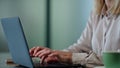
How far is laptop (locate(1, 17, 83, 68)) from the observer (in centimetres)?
112

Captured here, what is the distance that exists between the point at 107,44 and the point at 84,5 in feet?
7.11

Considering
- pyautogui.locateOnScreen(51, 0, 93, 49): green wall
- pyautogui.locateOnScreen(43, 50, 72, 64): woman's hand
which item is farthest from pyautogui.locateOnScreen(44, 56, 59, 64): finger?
pyautogui.locateOnScreen(51, 0, 93, 49): green wall

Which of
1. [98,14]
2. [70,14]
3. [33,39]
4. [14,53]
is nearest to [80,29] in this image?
[70,14]

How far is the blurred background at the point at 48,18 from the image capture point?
12.7ft

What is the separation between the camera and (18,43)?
1.21 m

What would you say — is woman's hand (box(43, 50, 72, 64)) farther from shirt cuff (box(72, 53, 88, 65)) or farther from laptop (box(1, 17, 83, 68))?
laptop (box(1, 17, 83, 68))

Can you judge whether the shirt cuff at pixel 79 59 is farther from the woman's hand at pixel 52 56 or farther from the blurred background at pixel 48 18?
the blurred background at pixel 48 18

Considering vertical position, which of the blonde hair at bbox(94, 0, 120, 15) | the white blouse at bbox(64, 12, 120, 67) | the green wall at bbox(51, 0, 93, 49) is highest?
the blonde hair at bbox(94, 0, 120, 15)

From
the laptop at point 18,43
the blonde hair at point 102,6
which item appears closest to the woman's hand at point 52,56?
the laptop at point 18,43

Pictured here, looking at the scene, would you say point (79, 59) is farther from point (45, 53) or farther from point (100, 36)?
point (100, 36)

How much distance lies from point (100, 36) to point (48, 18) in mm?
2163

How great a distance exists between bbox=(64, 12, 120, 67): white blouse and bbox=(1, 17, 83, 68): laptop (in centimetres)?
30

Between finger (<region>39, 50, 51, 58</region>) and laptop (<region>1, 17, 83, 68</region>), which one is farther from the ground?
laptop (<region>1, 17, 83, 68</region>)

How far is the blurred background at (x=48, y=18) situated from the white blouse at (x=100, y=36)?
1893mm
